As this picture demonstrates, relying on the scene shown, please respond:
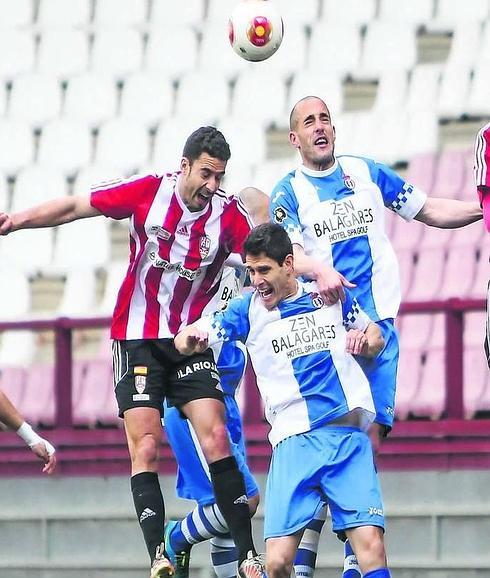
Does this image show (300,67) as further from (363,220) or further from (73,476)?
(363,220)

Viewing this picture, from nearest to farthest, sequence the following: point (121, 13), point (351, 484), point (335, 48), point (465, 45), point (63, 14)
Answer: point (351, 484) → point (465, 45) → point (335, 48) → point (121, 13) → point (63, 14)

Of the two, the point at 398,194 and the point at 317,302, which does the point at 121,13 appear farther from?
the point at 317,302

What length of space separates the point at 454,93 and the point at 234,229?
16.6 ft

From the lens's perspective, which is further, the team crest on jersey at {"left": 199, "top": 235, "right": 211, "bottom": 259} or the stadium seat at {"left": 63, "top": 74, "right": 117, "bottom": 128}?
the stadium seat at {"left": 63, "top": 74, "right": 117, "bottom": 128}

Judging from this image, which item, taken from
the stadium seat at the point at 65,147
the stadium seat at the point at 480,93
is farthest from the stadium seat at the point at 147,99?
the stadium seat at the point at 480,93

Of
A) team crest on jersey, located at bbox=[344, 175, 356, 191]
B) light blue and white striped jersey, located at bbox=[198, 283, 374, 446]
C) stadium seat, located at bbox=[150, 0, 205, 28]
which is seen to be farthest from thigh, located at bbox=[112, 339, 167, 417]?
stadium seat, located at bbox=[150, 0, 205, 28]

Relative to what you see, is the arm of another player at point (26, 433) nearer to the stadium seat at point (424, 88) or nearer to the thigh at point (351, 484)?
the thigh at point (351, 484)

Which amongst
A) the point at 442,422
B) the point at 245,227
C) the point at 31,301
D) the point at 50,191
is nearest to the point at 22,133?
the point at 50,191

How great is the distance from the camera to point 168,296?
7742 mm

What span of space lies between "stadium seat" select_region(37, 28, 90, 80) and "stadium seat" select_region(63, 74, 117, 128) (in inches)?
8.6

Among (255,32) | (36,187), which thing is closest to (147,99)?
(36,187)

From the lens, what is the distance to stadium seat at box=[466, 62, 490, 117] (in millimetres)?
12250

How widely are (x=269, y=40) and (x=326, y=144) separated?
817mm

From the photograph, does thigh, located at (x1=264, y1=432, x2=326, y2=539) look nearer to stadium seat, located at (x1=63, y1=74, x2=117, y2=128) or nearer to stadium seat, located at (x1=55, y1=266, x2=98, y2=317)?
stadium seat, located at (x1=55, y1=266, x2=98, y2=317)
